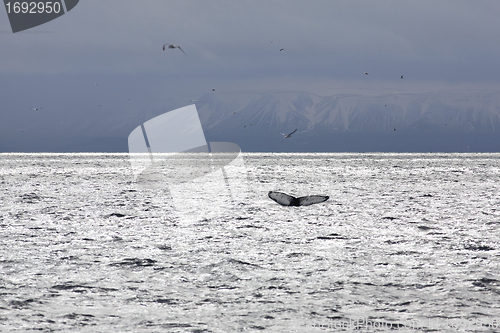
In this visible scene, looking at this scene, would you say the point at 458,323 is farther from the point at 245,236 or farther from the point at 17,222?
the point at 17,222

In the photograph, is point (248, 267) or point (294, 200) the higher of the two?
point (248, 267)

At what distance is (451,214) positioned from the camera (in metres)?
5.31

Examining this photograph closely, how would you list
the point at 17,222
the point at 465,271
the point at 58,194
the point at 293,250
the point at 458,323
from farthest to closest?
the point at 58,194
the point at 17,222
the point at 293,250
the point at 465,271
the point at 458,323

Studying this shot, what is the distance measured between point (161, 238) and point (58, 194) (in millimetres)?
4208

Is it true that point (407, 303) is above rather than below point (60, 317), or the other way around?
below

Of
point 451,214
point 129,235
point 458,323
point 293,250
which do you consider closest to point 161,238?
point 129,235

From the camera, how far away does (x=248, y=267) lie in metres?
2.94

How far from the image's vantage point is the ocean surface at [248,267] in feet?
6.68

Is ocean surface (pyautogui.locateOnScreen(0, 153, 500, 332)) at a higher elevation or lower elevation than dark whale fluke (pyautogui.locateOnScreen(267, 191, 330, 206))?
higher

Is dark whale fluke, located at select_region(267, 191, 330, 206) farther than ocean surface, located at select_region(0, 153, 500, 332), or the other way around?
dark whale fluke, located at select_region(267, 191, 330, 206)

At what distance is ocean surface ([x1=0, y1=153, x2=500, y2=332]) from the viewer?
6.68 ft

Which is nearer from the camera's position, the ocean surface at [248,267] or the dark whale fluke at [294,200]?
the ocean surface at [248,267]

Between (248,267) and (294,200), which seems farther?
(294,200)

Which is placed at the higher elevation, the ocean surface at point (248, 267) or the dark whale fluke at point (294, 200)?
the ocean surface at point (248, 267)
